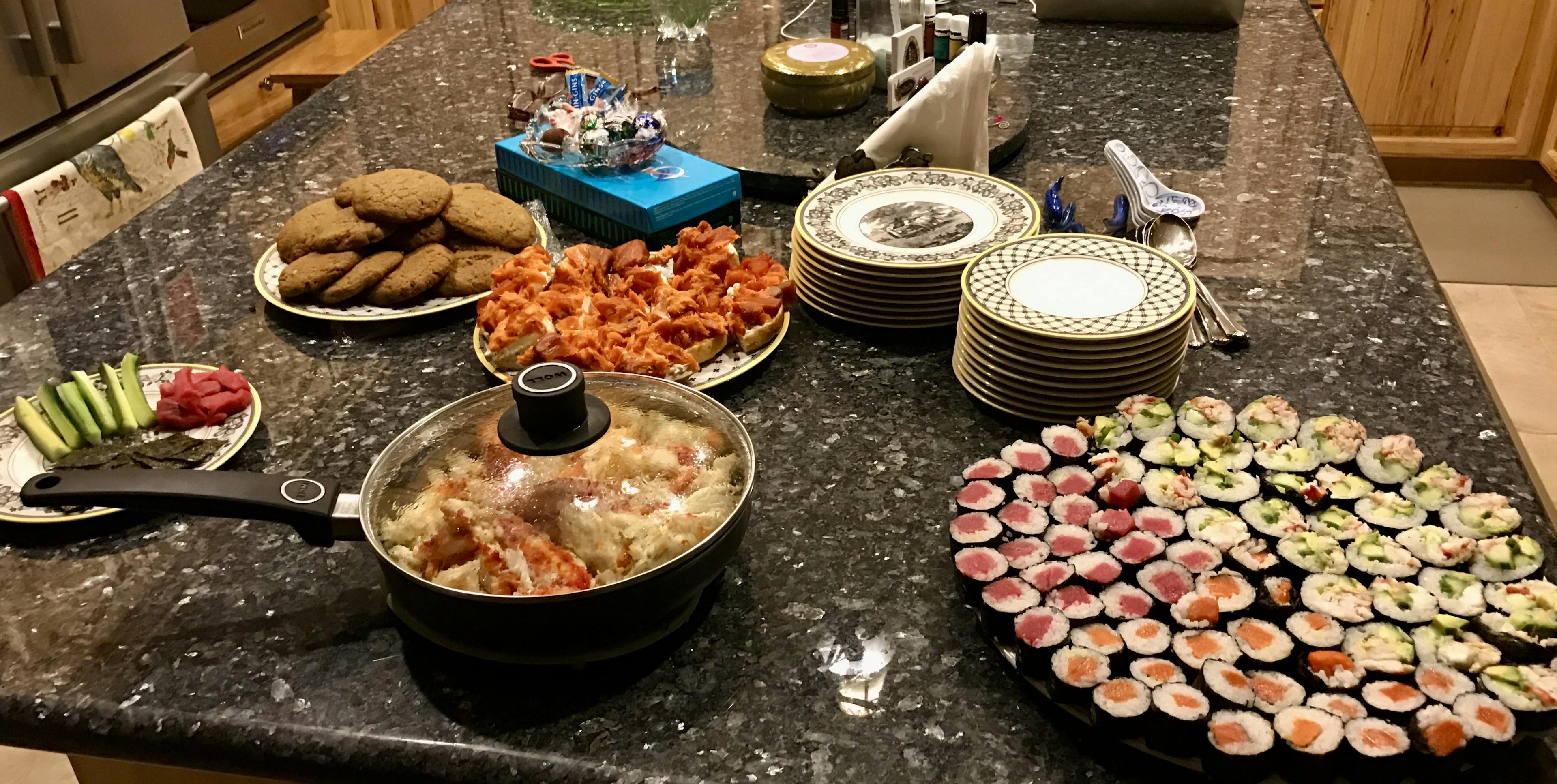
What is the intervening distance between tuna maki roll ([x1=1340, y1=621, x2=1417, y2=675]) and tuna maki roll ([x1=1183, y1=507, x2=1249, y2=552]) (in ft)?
0.34

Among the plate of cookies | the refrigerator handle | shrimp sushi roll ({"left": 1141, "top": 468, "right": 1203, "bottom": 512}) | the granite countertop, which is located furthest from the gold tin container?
the refrigerator handle

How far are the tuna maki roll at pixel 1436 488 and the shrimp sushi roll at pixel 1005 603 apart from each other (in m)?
0.32

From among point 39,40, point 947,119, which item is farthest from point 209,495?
point 39,40

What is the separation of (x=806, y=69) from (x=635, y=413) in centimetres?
100

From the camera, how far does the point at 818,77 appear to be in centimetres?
173

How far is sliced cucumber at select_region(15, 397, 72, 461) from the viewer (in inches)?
41.3

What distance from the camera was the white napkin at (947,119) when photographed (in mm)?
1430

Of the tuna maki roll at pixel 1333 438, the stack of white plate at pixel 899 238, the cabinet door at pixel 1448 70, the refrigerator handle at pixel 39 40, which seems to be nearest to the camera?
the tuna maki roll at pixel 1333 438

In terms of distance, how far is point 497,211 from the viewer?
1366 mm

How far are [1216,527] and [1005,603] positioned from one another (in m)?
0.18

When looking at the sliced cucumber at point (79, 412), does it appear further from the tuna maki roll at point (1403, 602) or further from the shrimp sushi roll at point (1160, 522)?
the tuna maki roll at point (1403, 602)

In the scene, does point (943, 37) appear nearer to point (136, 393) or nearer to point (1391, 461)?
point (1391, 461)

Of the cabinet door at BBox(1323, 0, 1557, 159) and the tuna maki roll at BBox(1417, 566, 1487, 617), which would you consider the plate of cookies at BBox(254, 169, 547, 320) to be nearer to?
the tuna maki roll at BBox(1417, 566, 1487, 617)

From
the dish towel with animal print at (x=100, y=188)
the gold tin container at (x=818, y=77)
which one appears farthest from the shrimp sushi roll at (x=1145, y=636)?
the dish towel with animal print at (x=100, y=188)
